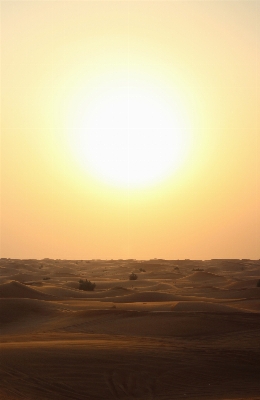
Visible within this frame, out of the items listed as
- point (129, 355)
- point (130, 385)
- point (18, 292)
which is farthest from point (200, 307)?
point (130, 385)

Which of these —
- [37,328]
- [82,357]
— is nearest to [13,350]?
[82,357]

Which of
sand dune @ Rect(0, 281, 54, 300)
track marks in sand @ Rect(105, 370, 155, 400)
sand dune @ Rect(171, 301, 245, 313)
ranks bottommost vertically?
track marks in sand @ Rect(105, 370, 155, 400)

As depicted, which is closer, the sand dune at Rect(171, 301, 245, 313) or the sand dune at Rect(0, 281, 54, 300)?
the sand dune at Rect(171, 301, 245, 313)

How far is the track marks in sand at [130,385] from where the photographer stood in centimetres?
1083

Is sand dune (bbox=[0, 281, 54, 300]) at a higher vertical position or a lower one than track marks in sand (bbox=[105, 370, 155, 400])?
higher

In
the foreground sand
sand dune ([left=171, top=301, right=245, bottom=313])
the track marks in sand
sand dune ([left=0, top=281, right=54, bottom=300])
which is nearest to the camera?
the track marks in sand

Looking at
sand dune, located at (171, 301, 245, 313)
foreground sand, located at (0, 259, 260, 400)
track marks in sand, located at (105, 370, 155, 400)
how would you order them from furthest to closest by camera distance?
1. sand dune, located at (171, 301, 245, 313)
2. foreground sand, located at (0, 259, 260, 400)
3. track marks in sand, located at (105, 370, 155, 400)

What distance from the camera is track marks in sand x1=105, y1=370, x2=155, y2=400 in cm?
1083

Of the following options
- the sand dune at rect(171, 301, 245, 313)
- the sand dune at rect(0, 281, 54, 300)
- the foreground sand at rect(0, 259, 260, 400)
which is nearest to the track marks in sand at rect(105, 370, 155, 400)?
the foreground sand at rect(0, 259, 260, 400)

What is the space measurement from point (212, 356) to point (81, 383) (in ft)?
12.1

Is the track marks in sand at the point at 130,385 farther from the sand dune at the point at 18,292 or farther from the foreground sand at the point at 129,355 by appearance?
the sand dune at the point at 18,292

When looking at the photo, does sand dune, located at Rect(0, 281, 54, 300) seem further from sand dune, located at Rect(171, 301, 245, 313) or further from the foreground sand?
sand dune, located at Rect(171, 301, 245, 313)

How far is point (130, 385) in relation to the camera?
11383 mm

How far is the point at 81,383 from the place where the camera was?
448 inches
